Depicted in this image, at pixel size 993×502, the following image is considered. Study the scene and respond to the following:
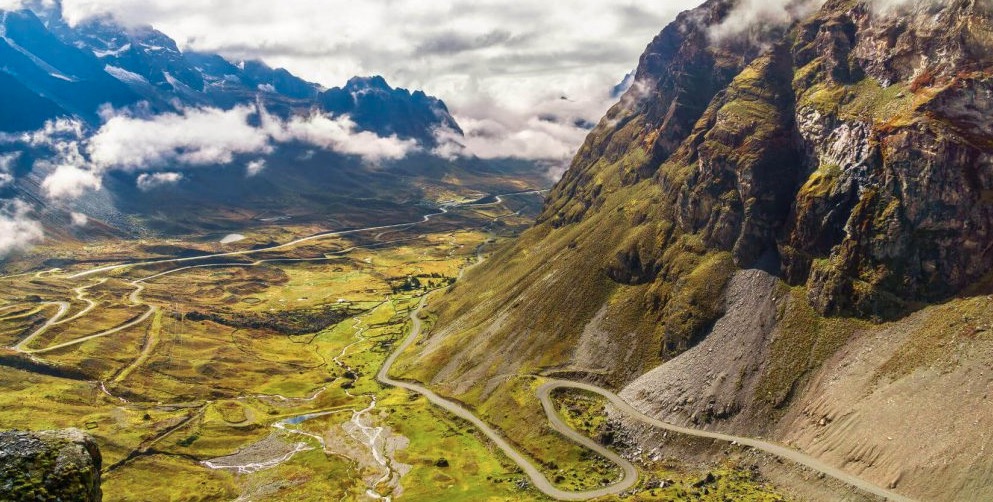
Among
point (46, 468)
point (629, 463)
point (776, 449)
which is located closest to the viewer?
point (46, 468)

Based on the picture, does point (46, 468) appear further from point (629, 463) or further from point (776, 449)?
point (776, 449)

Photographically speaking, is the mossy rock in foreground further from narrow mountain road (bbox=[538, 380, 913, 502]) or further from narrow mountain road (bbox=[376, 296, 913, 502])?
narrow mountain road (bbox=[538, 380, 913, 502])

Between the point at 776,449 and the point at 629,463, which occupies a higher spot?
the point at 776,449

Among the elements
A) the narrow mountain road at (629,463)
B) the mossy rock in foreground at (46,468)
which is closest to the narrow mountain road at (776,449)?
the narrow mountain road at (629,463)

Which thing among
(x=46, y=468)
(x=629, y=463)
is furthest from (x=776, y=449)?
(x=46, y=468)

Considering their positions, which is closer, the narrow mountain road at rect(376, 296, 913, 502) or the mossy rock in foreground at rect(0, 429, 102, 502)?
the mossy rock in foreground at rect(0, 429, 102, 502)

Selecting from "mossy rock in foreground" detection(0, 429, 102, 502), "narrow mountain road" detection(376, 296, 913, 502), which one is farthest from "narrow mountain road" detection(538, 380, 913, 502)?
"mossy rock in foreground" detection(0, 429, 102, 502)

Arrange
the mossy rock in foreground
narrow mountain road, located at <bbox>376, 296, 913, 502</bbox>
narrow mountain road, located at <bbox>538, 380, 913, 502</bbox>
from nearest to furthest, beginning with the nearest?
the mossy rock in foreground, narrow mountain road, located at <bbox>538, 380, 913, 502</bbox>, narrow mountain road, located at <bbox>376, 296, 913, 502</bbox>

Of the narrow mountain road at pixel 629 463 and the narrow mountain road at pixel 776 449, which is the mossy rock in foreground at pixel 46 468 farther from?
the narrow mountain road at pixel 776 449

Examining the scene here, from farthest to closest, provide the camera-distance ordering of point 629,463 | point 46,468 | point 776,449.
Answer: point 629,463
point 776,449
point 46,468
